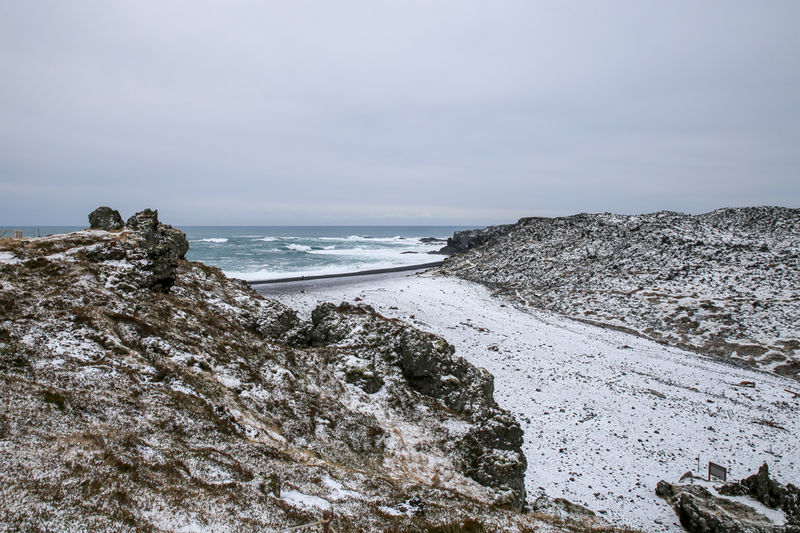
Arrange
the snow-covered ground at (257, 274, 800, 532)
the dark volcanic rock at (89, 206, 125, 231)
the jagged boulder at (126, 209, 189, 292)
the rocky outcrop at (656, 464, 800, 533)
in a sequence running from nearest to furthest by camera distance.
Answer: the rocky outcrop at (656, 464, 800, 533), the snow-covered ground at (257, 274, 800, 532), the jagged boulder at (126, 209, 189, 292), the dark volcanic rock at (89, 206, 125, 231)

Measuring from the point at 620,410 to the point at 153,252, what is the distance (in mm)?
22385

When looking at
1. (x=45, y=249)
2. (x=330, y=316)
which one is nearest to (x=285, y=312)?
(x=330, y=316)

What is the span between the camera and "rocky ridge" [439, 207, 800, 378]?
26864 mm

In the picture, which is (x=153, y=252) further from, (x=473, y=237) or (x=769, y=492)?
(x=473, y=237)

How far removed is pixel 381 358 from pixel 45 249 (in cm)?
1505

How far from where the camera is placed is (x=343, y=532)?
6777 millimetres

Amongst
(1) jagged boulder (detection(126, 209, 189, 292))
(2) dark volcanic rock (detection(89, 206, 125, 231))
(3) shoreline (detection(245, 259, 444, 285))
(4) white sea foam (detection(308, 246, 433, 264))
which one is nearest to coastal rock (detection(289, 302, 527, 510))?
(1) jagged boulder (detection(126, 209, 189, 292))

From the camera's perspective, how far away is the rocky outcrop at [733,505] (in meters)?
9.89

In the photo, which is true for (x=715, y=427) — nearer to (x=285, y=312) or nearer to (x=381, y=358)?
(x=381, y=358)

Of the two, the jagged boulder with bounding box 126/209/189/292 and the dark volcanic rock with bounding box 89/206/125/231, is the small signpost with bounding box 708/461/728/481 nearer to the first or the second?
the jagged boulder with bounding box 126/209/189/292

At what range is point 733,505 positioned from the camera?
1075 cm

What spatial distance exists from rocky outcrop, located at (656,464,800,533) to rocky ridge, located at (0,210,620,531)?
3.06 m

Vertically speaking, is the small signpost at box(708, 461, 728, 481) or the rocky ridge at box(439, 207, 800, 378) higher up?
the rocky ridge at box(439, 207, 800, 378)

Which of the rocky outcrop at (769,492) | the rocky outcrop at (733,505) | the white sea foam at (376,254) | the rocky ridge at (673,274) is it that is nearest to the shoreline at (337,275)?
the rocky ridge at (673,274)
